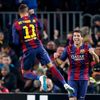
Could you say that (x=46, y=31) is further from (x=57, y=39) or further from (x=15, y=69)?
(x=15, y=69)

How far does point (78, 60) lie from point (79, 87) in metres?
0.58

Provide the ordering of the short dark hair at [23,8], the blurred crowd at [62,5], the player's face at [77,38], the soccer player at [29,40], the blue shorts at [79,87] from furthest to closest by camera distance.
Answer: the blurred crowd at [62,5], the blue shorts at [79,87], the player's face at [77,38], the soccer player at [29,40], the short dark hair at [23,8]

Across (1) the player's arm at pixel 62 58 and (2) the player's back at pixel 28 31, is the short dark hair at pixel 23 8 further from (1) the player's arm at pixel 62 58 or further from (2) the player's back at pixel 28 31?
(1) the player's arm at pixel 62 58

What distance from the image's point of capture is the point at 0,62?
64.4ft

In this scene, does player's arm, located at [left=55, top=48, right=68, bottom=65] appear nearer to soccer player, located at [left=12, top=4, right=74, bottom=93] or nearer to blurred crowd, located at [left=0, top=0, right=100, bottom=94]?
blurred crowd, located at [left=0, top=0, right=100, bottom=94]

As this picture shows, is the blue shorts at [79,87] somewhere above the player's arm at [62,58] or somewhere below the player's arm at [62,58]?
below

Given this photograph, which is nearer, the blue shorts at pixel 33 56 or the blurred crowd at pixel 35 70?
the blue shorts at pixel 33 56

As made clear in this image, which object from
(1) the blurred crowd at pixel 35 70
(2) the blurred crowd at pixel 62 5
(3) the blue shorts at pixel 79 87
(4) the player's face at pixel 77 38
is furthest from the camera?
(2) the blurred crowd at pixel 62 5

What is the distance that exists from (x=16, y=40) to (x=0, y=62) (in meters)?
2.92

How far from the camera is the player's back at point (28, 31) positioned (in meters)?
16.9

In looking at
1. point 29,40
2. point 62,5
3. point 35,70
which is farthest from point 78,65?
point 62,5

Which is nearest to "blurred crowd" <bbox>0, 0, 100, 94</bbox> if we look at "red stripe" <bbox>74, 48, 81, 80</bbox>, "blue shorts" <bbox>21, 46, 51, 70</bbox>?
"blue shorts" <bbox>21, 46, 51, 70</bbox>

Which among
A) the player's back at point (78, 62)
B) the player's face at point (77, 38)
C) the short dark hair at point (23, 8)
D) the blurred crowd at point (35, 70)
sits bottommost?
the blurred crowd at point (35, 70)

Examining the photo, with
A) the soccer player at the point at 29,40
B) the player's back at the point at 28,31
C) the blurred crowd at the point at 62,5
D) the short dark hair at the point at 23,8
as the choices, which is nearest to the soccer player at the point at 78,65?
the soccer player at the point at 29,40
